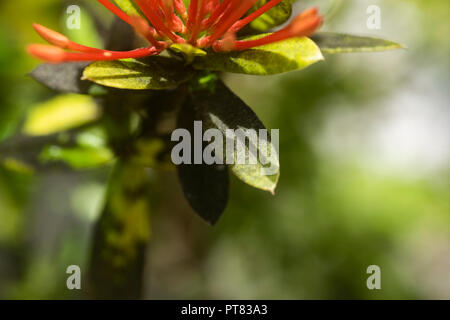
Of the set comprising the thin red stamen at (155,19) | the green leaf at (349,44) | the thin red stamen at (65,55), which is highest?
the green leaf at (349,44)

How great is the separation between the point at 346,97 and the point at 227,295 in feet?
2.68

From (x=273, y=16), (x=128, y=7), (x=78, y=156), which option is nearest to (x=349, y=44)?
(x=273, y=16)

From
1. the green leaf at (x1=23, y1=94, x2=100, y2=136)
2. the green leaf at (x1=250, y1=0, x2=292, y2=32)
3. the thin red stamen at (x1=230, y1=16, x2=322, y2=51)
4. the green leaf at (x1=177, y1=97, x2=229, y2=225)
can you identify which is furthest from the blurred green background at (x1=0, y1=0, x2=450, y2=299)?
the thin red stamen at (x1=230, y1=16, x2=322, y2=51)

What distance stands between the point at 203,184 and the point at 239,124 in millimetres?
123

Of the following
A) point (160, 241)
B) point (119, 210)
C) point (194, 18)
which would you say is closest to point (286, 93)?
point (160, 241)

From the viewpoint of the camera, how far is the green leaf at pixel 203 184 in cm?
63

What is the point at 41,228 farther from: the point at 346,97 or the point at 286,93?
the point at 346,97

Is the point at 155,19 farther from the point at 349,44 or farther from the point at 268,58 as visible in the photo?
the point at 349,44

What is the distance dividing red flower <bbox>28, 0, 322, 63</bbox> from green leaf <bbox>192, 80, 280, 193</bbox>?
82 millimetres

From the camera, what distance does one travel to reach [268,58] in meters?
0.55

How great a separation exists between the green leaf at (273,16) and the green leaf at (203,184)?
156 millimetres

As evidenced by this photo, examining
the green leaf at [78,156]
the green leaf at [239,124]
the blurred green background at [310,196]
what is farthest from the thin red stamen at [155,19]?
the blurred green background at [310,196]

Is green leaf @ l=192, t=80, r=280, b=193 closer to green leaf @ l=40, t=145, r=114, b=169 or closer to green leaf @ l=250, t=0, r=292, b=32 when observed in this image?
green leaf @ l=250, t=0, r=292, b=32

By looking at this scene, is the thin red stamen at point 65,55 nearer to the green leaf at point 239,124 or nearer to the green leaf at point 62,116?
the green leaf at point 239,124
